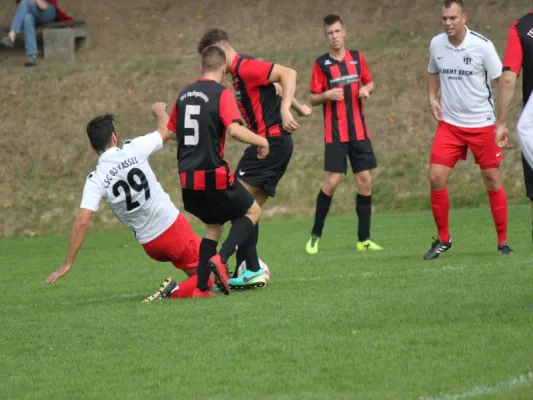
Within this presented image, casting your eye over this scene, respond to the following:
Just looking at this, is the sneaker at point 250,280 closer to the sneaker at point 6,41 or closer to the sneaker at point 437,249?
the sneaker at point 437,249

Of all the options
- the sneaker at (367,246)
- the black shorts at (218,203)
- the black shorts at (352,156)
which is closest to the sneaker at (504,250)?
the sneaker at (367,246)

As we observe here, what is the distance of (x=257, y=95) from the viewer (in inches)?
404

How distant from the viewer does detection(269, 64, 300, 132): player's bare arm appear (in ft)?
31.7

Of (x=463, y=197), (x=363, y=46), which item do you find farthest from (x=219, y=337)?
(x=363, y=46)

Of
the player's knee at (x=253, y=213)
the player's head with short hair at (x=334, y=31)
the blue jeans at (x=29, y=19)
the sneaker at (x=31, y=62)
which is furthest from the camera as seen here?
the sneaker at (x=31, y=62)

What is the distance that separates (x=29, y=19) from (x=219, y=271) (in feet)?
49.6

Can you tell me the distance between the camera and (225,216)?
9234mm

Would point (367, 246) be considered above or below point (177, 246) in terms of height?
below

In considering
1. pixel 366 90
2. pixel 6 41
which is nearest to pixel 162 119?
pixel 366 90

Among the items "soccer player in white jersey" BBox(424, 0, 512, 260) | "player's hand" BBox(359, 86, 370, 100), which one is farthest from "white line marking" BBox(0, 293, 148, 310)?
"player's hand" BBox(359, 86, 370, 100)

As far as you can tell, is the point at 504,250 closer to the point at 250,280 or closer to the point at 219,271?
the point at 250,280

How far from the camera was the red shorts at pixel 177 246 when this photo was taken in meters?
9.58

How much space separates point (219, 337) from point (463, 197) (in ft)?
40.3

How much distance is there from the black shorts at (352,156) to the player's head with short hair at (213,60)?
470cm
